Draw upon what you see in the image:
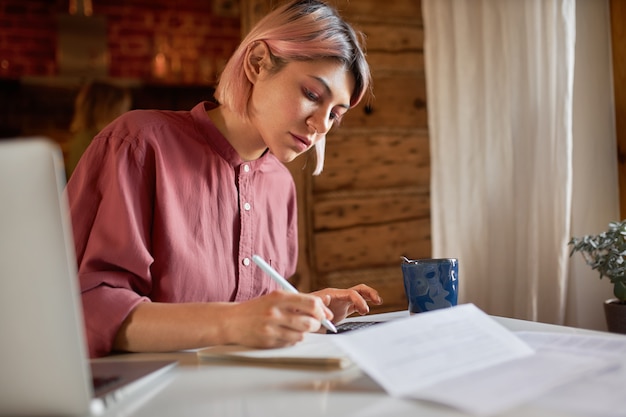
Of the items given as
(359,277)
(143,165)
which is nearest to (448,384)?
(143,165)

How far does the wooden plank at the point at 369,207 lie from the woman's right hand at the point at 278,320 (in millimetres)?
1794

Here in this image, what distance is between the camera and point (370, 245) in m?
2.95

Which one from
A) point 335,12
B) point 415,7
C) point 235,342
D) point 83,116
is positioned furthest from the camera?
point 83,116

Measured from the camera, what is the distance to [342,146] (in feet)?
9.52

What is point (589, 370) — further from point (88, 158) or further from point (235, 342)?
point (88, 158)

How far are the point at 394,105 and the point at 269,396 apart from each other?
2.27 meters

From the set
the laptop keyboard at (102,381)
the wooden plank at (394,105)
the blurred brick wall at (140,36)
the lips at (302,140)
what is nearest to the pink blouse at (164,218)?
the lips at (302,140)

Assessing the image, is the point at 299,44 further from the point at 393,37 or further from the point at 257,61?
the point at 393,37

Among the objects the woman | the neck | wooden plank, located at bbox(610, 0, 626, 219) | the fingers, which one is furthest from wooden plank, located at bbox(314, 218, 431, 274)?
the fingers

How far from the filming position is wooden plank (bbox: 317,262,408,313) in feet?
9.43

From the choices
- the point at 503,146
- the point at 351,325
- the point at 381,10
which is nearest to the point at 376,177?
the point at 503,146

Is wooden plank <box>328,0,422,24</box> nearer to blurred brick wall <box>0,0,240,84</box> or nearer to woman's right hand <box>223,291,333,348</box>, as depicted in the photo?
woman's right hand <box>223,291,333,348</box>

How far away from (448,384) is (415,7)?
97.0 inches

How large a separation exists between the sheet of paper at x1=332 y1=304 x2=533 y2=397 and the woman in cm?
28
